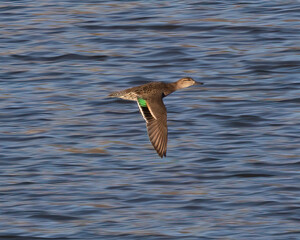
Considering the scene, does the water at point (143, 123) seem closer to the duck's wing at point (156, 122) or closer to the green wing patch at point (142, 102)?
the duck's wing at point (156, 122)

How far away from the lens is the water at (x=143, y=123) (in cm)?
936

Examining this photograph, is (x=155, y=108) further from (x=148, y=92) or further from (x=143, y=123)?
(x=143, y=123)

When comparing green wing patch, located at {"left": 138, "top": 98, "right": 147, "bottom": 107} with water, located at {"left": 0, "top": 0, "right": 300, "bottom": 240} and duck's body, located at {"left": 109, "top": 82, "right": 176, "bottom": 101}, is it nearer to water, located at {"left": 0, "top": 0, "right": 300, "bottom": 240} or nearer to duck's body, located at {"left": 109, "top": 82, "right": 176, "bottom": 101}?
duck's body, located at {"left": 109, "top": 82, "right": 176, "bottom": 101}

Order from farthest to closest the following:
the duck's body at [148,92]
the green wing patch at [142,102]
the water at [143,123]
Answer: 1. the duck's body at [148,92]
2. the green wing patch at [142,102]
3. the water at [143,123]

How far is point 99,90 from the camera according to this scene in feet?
43.1

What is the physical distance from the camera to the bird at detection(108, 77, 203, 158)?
943 cm

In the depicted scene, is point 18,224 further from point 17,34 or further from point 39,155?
point 17,34

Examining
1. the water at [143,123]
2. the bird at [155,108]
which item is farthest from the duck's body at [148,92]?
the water at [143,123]

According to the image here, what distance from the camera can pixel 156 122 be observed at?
9.72 m

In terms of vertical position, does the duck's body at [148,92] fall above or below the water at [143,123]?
above

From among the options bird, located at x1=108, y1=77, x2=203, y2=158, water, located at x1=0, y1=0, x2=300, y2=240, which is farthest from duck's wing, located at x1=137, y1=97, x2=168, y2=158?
water, located at x1=0, y1=0, x2=300, y2=240

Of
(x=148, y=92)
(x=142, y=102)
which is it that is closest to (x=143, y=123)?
(x=148, y=92)

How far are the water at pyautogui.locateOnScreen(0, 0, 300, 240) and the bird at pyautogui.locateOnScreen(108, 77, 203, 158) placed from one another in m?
0.64

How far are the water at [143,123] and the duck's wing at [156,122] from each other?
2.05 ft
